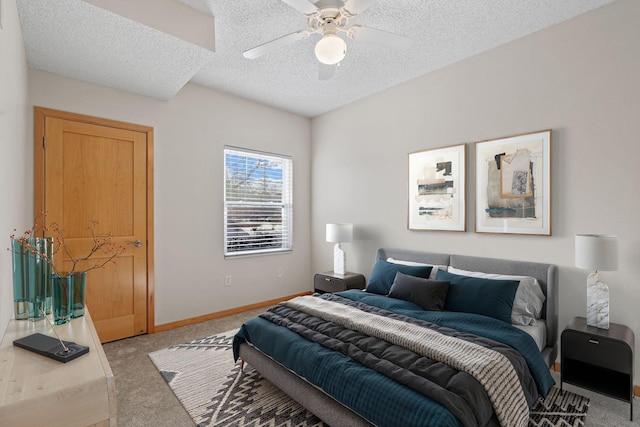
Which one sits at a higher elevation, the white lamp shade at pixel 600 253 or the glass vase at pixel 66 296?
the white lamp shade at pixel 600 253

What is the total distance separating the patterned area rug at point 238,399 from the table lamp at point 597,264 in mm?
614

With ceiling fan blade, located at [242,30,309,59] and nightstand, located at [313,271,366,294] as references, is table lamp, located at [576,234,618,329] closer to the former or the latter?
nightstand, located at [313,271,366,294]

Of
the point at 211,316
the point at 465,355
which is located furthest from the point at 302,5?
the point at 211,316

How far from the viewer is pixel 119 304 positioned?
349cm

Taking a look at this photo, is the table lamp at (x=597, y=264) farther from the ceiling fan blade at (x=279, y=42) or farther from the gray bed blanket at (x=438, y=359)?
the ceiling fan blade at (x=279, y=42)

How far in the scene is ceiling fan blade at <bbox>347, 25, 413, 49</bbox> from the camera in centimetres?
226

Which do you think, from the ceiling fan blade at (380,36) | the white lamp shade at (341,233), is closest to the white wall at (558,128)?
the white lamp shade at (341,233)

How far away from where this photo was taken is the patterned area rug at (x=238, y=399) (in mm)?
2141


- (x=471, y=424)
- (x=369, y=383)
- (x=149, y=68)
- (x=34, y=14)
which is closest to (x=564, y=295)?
(x=471, y=424)

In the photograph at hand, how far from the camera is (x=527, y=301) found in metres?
2.67

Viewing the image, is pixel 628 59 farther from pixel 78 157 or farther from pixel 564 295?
pixel 78 157

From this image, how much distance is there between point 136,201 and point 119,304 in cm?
112

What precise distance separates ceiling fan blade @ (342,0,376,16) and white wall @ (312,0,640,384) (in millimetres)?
1832

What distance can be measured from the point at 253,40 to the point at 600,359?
Result: 3692mm
